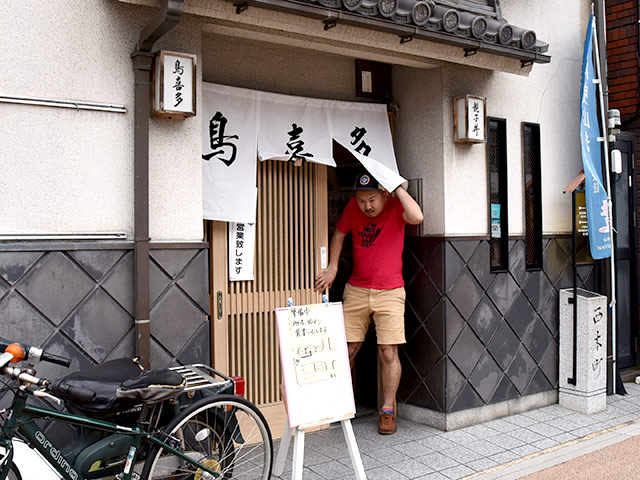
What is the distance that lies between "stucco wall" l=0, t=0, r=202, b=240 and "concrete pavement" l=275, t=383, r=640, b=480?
9.16 ft

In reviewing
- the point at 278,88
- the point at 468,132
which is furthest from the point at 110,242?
the point at 468,132

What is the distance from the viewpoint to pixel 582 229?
8273 mm

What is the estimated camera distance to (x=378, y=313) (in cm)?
688

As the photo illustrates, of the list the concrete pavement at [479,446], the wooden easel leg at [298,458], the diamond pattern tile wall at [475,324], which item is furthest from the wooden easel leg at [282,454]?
the diamond pattern tile wall at [475,324]

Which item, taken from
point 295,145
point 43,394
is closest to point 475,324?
point 295,145

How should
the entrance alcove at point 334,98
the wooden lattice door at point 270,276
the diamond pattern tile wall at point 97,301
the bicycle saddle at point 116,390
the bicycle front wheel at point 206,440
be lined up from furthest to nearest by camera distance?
the entrance alcove at point 334,98
the wooden lattice door at point 270,276
the diamond pattern tile wall at point 97,301
the bicycle front wheel at point 206,440
the bicycle saddle at point 116,390

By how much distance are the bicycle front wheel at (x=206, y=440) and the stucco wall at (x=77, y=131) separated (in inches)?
58.1

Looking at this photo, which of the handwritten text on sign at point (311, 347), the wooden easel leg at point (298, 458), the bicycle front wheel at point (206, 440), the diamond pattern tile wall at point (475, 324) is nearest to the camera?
the bicycle front wheel at point (206, 440)

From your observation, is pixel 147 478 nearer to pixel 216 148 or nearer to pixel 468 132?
pixel 216 148

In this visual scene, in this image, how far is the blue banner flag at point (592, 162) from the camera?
7.77 meters

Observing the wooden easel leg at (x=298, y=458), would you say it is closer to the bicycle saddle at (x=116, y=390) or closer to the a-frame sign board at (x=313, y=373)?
the a-frame sign board at (x=313, y=373)

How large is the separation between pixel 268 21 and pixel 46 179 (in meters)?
2.25

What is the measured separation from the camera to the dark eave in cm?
536

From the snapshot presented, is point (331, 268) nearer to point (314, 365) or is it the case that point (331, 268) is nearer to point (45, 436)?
point (314, 365)
